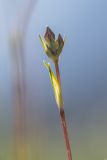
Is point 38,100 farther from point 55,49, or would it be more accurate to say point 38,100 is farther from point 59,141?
point 55,49

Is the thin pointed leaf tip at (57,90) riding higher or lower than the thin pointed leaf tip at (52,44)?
lower

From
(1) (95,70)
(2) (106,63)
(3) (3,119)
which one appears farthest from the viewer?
(1) (95,70)

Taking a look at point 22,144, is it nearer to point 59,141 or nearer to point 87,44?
point 59,141

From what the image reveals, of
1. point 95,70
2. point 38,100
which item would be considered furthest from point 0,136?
point 95,70

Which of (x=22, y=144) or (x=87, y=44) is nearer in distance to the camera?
(x=22, y=144)

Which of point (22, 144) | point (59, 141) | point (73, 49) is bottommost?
point (59, 141)

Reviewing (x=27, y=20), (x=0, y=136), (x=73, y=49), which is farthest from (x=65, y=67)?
(x=27, y=20)

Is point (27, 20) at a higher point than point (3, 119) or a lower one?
higher

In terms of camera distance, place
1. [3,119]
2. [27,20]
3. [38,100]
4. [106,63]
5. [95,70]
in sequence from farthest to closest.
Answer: [95,70]
[106,63]
[3,119]
[38,100]
[27,20]

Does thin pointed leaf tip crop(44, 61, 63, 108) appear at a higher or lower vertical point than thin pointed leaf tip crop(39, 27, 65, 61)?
lower
